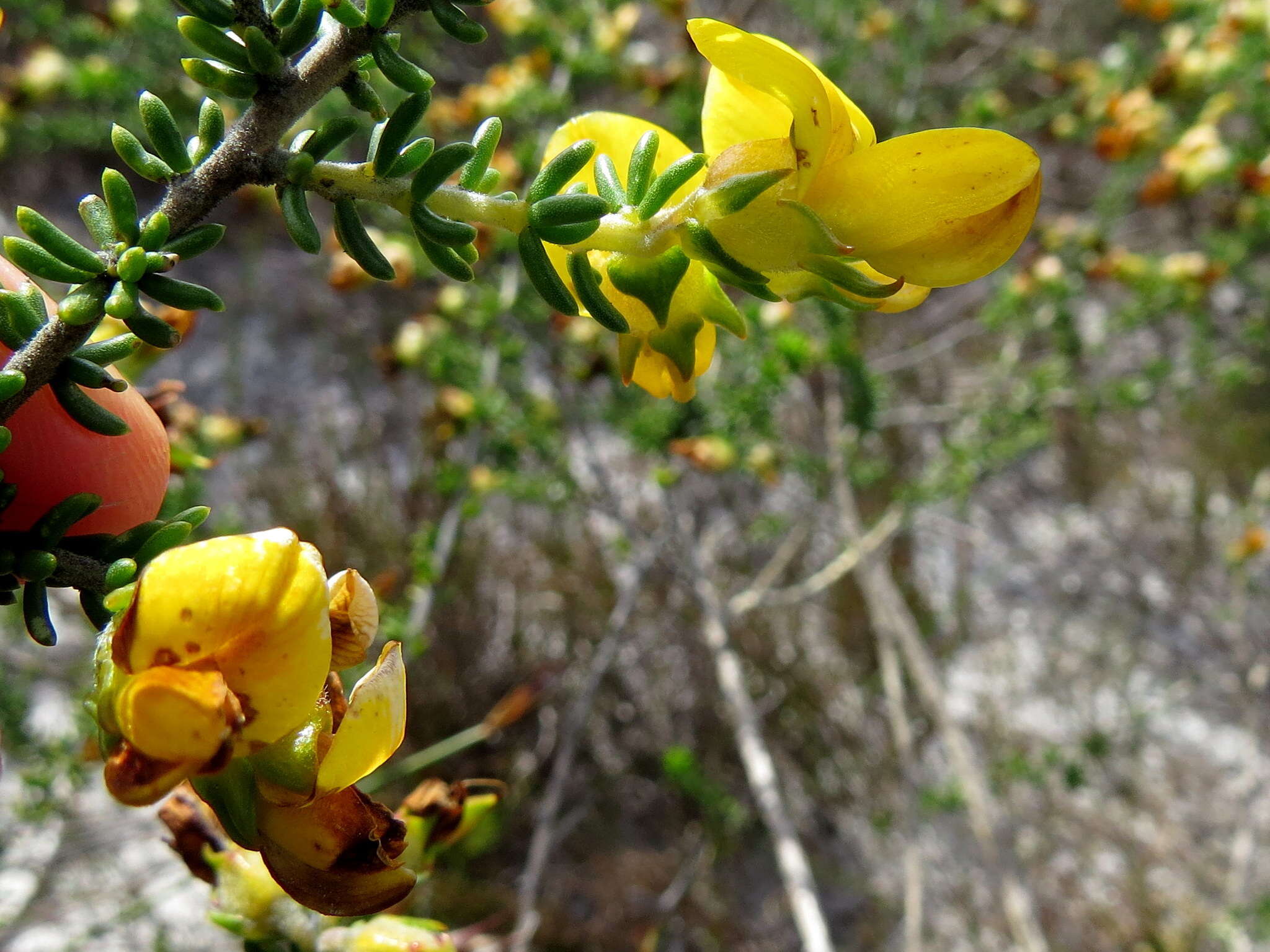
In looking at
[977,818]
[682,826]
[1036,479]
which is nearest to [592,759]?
[682,826]

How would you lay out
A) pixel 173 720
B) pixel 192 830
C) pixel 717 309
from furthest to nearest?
pixel 192 830 → pixel 717 309 → pixel 173 720

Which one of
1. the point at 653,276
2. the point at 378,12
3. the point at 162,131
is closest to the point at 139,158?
the point at 162,131

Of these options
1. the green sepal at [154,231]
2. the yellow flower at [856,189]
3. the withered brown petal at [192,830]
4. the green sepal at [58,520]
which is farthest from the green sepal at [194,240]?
the withered brown petal at [192,830]

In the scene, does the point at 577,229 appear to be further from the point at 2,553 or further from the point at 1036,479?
the point at 1036,479

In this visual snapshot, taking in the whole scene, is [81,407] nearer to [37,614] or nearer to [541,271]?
[37,614]

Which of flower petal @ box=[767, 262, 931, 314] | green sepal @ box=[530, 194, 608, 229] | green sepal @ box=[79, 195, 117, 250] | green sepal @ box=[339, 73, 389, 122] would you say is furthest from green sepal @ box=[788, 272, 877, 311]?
green sepal @ box=[79, 195, 117, 250]

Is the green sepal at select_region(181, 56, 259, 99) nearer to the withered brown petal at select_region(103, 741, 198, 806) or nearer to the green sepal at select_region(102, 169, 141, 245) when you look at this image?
the green sepal at select_region(102, 169, 141, 245)

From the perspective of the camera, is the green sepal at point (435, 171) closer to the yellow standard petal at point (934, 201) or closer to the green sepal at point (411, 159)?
the green sepal at point (411, 159)
